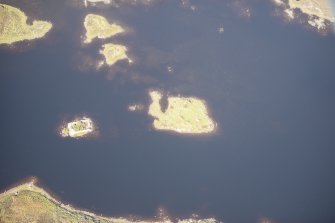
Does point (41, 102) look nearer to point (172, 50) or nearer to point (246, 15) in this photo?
point (172, 50)

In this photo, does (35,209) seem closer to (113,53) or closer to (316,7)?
(113,53)

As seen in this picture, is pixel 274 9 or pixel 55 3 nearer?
pixel 55 3

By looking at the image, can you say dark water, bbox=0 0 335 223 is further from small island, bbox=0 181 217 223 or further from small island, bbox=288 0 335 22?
small island, bbox=288 0 335 22

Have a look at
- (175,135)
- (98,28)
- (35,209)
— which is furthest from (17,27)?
(35,209)

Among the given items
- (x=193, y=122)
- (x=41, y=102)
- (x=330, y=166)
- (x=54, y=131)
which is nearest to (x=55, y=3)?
(x=41, y=102)

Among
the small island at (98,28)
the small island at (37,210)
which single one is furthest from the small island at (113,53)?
A: the small island at (37,210)
